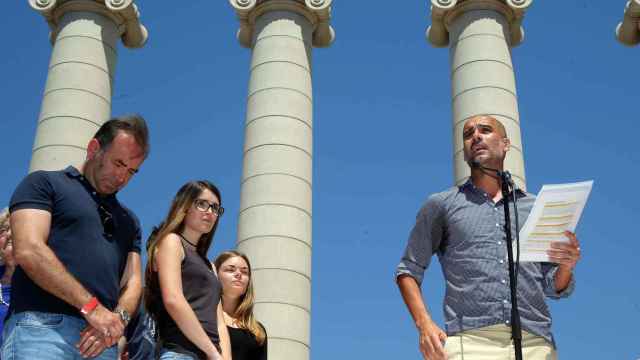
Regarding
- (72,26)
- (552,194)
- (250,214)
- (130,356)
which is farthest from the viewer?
(72,26)

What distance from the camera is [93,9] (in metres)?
48.2

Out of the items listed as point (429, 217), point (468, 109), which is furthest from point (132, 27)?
point (429, 217)

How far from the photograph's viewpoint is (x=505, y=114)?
4419 centimetres

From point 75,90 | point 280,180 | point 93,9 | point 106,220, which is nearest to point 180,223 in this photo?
point 106,220

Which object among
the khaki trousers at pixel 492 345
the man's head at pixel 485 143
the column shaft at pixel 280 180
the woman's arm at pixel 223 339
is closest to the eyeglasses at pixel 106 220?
the woman's arm at pixel 223 339

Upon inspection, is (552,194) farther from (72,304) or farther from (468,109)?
(468,109)

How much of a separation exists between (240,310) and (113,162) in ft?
21.2

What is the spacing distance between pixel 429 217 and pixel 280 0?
36.7 meters

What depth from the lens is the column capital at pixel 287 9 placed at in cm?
4862

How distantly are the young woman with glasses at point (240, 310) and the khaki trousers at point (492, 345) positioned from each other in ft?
20.1

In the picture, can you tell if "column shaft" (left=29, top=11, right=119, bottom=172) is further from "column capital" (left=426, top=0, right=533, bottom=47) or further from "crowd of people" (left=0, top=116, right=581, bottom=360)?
"crowd of people" (left=0, top=116, right=581, bottom=360)

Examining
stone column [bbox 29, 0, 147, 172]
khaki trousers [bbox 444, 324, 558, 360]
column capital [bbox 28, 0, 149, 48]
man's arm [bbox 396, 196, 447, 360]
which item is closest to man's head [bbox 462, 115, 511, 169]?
man's arm [bbox 396, 196, 447, 360]

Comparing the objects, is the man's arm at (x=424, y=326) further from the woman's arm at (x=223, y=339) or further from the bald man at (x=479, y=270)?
the woman's arm at (x=223, y=339)

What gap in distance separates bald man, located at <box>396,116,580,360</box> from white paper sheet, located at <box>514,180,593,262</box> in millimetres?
212
